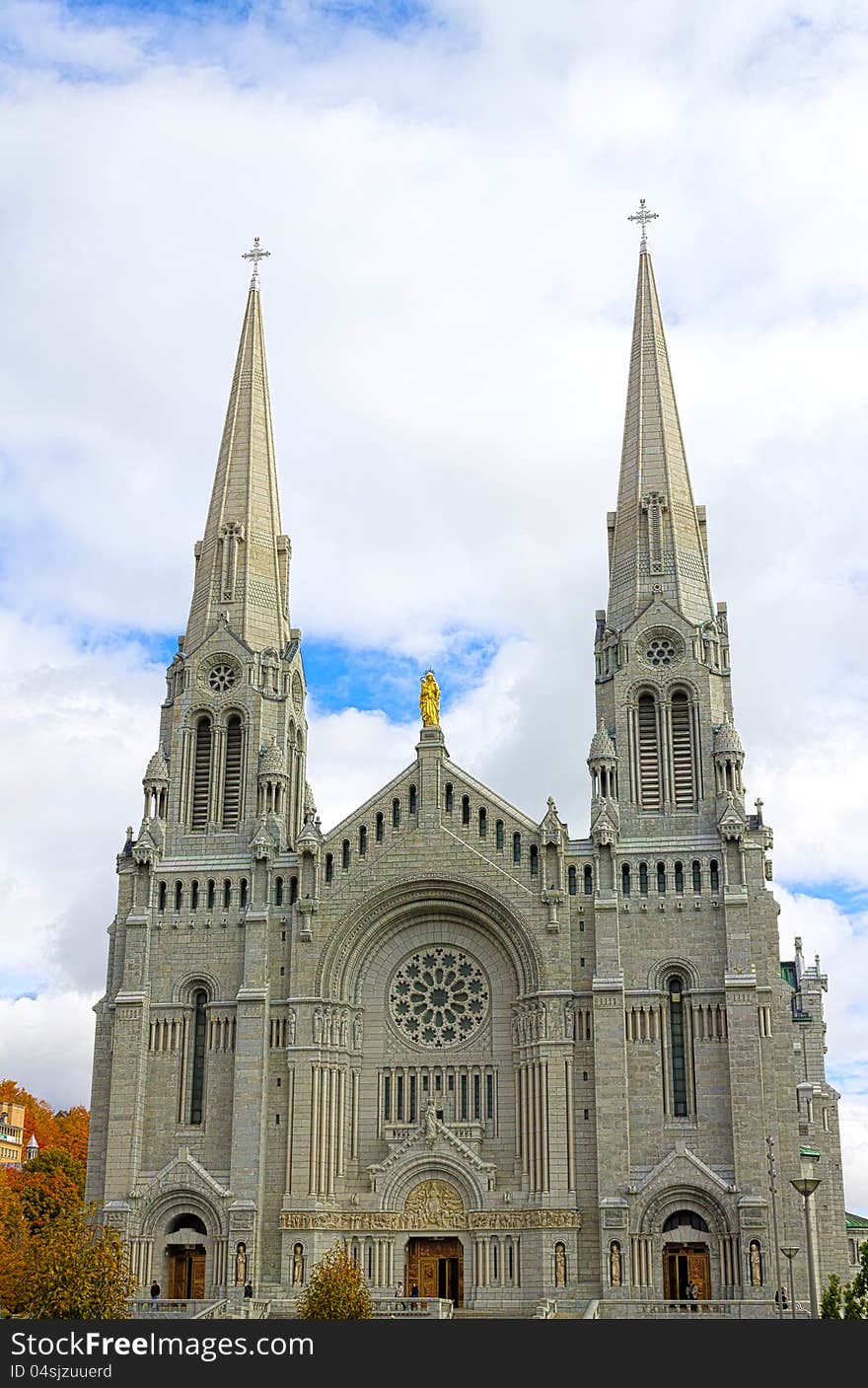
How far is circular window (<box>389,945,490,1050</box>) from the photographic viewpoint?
191 ft

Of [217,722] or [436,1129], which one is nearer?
[436,1129]

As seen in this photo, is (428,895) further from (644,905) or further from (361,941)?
(644,905)

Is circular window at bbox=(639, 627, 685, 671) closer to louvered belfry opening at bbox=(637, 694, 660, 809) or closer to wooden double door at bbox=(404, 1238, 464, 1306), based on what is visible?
louvered belfry opening at bbox=(637, 694, 660, 809)

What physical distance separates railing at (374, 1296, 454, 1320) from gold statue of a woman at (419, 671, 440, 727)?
827 inches

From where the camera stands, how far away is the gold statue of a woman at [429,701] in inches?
2413

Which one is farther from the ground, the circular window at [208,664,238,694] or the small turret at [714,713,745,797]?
the circular window at [208,664,238,694]

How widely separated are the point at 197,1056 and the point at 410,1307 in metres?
13.1

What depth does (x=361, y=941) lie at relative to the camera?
5888cm

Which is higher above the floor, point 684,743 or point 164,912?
point 684,743

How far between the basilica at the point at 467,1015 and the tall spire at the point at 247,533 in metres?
1.52

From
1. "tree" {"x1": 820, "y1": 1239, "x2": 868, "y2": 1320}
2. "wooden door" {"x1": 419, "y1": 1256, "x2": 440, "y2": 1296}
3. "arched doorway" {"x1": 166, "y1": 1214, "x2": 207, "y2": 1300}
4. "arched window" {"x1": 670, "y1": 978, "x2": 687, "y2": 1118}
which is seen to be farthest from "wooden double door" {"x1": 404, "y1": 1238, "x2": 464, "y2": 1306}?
"tree" {"x1": 820, "y1": 1239, "x2": 868, "y2": 1320}
